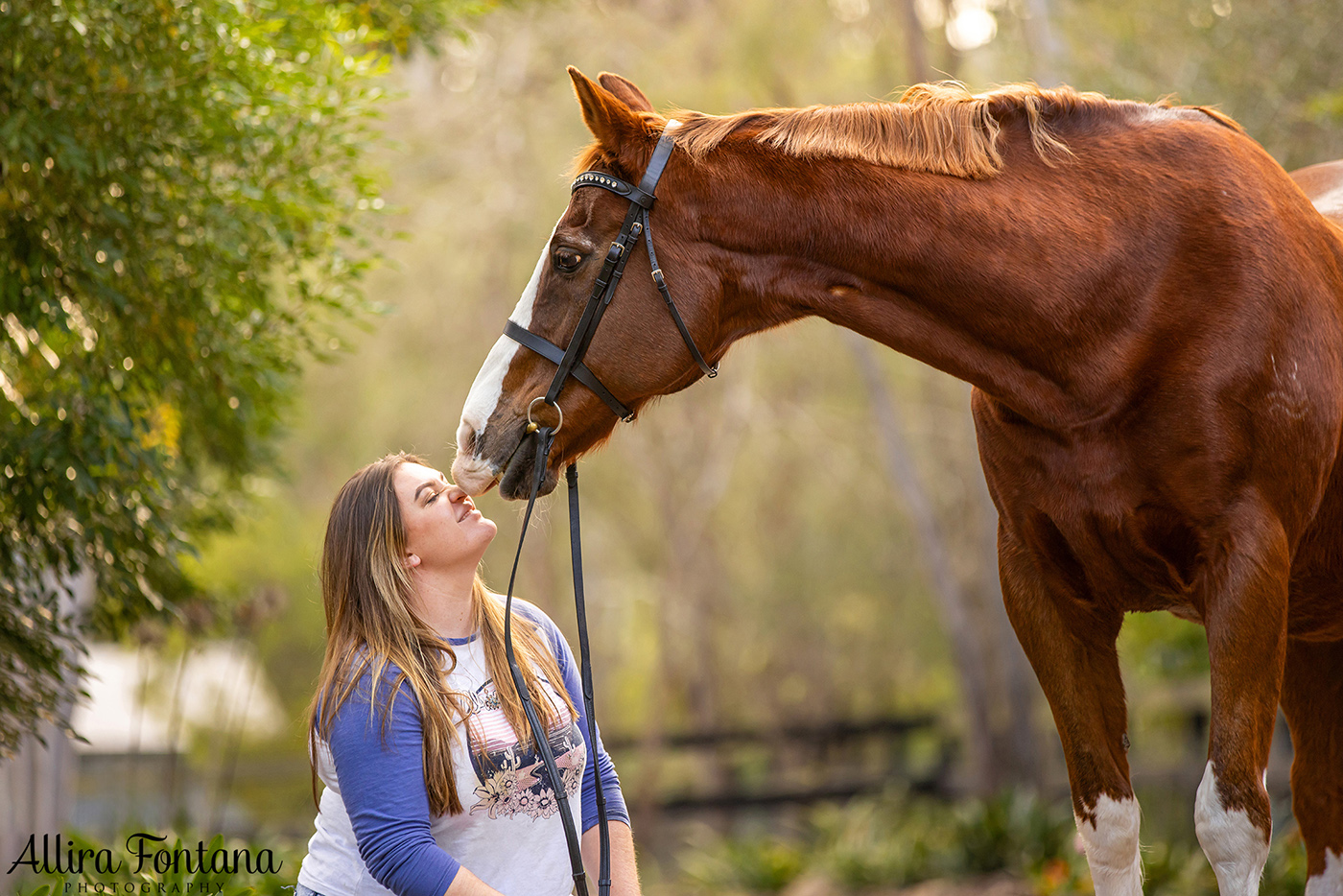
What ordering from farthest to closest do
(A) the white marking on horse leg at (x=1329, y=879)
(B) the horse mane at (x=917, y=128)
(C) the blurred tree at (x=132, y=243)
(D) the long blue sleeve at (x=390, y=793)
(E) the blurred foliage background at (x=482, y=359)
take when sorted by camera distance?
(E) the blurred foliage background at (x=482, y=359) → (C) the blurred tree at (x=132, y=243) → (A) the white marking on horse leg at (x=1329, y=879) → (B) the horse mane at (x=917, y=128) → (D) the long blue sleeve at (x=390, y=793)

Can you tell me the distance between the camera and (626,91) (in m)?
2.57

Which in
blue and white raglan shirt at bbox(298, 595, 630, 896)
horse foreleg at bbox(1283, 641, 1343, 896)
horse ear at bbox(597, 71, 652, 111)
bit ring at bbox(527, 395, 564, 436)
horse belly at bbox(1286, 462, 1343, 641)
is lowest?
horse foreleg at bbox(1283, 641, 1343, 896)

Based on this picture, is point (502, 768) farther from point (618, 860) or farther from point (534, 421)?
point (534, 421)

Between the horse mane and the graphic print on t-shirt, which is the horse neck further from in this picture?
the graphic print on t-shirt

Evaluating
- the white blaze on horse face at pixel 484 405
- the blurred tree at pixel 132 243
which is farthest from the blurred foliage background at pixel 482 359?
the white blaze on horse face at pixel 484 405

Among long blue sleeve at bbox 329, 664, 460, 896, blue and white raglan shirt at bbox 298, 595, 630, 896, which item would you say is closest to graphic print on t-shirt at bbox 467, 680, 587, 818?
blue and white raglan shirt at bbox 298, 595, 630, 896

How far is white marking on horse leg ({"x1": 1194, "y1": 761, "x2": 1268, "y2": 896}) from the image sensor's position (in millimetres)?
2061

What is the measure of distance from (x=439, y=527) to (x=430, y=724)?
45cm

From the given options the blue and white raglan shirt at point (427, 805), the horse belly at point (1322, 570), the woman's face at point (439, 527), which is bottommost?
the blue and white raglan shirt at point (427, 805)

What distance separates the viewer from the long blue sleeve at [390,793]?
2012 millimetres

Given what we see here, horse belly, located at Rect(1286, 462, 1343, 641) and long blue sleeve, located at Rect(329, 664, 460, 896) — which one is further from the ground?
horse belly, located at Rect(1286, 462, 1343, 641)

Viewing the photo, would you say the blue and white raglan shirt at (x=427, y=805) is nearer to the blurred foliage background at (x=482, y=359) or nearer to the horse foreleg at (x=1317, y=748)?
the blurred foliage background at (x=482, y=359)

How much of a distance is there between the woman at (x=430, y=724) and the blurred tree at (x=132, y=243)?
2.06 m

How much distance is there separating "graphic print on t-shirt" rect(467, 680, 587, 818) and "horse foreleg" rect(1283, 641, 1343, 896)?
6.91 ft
